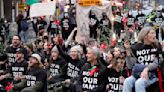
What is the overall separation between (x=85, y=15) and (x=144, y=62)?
30.6ft

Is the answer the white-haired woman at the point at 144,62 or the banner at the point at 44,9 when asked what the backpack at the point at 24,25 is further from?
the white-haired woman at the point at 144,62

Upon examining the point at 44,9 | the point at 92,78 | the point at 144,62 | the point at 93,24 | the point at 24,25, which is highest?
the point at 44,9

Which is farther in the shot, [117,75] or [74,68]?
[74,68]

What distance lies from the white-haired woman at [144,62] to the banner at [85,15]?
753 centimetres

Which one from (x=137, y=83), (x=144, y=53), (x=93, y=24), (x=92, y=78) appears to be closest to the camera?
(x=137, y=83)

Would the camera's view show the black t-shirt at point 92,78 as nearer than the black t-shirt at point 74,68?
Yes

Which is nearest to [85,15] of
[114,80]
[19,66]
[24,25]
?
[19,66]

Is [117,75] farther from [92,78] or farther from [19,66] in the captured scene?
[19,66]

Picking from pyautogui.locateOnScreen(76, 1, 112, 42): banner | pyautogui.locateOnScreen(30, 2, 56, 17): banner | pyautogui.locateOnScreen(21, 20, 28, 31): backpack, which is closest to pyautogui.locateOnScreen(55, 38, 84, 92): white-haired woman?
pyautogui.locateOnScreen(30, 2, 56, 17): banner

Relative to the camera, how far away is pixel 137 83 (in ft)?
26.9

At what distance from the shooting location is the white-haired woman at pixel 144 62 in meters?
8.20

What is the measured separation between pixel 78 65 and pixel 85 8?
719 centimetres

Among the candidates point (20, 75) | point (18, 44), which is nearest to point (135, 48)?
point (20, 75)

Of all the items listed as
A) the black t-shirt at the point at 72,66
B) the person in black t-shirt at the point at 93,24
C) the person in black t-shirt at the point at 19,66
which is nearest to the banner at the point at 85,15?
the person in black t-shirt at the point at 93,24
